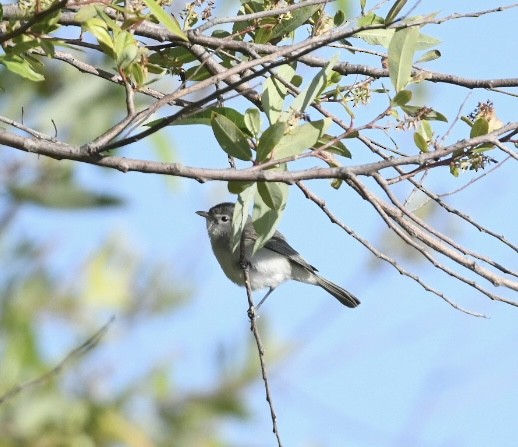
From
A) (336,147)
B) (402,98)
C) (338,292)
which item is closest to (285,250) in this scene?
(338,292)

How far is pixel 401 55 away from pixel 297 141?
335mm

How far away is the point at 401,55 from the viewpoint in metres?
2.34

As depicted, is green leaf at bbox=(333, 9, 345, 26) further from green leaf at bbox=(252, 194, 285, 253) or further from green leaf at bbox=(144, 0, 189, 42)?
green leaf at bbox=(144, 0, 189, 42)

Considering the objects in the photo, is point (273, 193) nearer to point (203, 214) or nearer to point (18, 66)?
point (18, 66)

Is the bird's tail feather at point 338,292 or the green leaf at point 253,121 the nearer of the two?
the green leaf at point 253,121

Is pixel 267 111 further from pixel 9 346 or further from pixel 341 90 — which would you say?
pixel 9 346

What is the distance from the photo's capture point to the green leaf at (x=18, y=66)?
86.9 inches

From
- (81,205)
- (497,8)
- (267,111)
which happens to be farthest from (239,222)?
(81,205)

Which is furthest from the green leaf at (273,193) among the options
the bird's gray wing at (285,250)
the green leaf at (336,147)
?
the bird's gray wing at (285,250)

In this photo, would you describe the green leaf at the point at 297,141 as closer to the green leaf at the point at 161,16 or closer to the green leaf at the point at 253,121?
the green leaf at the point at 253,121

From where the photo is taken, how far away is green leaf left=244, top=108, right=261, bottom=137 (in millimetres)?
2328

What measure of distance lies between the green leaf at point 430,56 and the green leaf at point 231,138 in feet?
2.25

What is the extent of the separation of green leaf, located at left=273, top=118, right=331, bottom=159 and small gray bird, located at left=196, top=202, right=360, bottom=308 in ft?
11.1

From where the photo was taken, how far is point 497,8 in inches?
101
